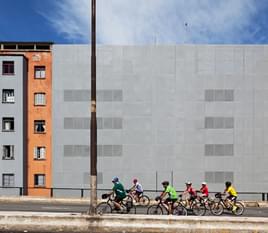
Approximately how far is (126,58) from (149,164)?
11.0m

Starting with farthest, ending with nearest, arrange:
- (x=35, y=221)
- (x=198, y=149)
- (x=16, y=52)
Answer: (x=16, y=52)
(x=198, y=149)
(x=35, y=221)

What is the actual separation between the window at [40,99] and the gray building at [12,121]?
1.37m

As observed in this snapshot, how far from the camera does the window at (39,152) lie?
35.0 metres

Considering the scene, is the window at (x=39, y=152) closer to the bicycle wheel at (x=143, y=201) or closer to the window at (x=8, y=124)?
the window at (x=8, y=124)

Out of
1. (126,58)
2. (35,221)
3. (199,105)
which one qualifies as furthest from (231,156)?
(35,221)

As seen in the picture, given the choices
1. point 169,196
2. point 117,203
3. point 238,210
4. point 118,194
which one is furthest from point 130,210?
point 238,210

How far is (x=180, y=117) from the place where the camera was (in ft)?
111

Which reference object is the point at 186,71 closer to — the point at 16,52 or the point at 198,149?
the point at 198,149

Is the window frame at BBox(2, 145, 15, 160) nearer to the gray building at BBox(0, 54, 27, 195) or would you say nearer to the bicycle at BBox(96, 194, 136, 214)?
the gray building at BBox(0, 54, 27, 195)

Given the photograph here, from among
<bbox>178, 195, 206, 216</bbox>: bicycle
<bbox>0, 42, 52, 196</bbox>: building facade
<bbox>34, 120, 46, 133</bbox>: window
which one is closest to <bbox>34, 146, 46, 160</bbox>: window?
<bbox>0, 42, 52, 196</bbox>: building facade

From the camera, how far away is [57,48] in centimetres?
3466

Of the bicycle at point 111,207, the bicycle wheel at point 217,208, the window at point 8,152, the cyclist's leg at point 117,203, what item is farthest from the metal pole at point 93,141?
the window at point 8,152

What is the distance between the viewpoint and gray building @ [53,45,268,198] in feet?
110

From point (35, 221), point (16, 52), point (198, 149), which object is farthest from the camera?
point (16, 52)
